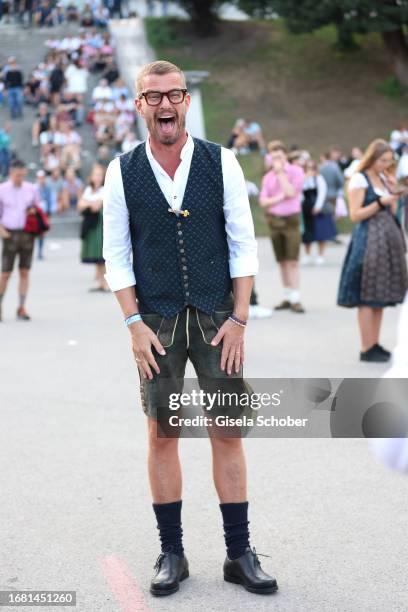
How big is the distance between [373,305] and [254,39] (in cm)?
4193

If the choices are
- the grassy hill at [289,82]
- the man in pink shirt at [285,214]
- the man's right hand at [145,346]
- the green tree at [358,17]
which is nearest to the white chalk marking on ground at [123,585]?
the man's right hand at [145,346]

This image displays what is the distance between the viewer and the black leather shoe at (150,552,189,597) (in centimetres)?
419

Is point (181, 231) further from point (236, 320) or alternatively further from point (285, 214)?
point (285, 214)

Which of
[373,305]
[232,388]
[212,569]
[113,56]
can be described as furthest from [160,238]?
[113,56]

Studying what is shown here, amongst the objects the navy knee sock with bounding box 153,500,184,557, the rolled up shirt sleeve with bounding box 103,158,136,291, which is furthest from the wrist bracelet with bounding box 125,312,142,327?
the navy knee sock with bounding box 153,500,184,557

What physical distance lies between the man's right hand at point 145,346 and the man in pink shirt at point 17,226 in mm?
8131

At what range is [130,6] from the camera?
55469 mm

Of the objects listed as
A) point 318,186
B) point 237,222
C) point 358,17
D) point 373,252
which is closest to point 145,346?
point 237,222

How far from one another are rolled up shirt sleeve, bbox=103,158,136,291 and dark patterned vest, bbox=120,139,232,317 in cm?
4

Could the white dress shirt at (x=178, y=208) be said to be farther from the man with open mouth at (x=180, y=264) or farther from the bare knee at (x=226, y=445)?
the bare knee at (x=226, y=445)

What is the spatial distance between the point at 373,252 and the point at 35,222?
4728 mm

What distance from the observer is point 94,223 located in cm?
1496

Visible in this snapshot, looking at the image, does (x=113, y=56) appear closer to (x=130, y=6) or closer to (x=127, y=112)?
(x=127, y=112)

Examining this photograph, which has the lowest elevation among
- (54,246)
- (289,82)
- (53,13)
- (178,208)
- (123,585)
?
(54,246)
